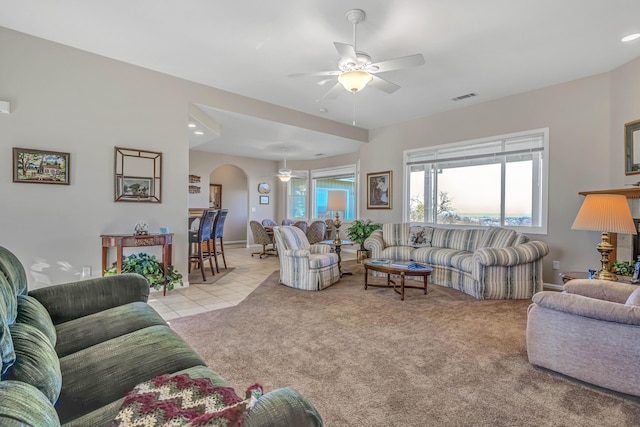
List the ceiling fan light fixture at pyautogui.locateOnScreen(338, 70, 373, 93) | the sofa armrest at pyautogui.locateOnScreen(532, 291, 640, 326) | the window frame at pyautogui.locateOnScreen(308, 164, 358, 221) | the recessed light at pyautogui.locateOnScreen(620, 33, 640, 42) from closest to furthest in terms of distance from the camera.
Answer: the sofa armrest at pyautogui.locateOnScreen(532, 291, 640, 326), the ceiling fan light fixture at pyautogui.locateOnScreen(338, 70, 373, 93), the recessed light at pyautogui.locateOnScreen(620, 33, 640, 42), the window frame at pyautogui.locateOnScreen(308, 164, 358, 221)

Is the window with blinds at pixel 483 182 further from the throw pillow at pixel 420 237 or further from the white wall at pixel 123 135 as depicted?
the throw pillow at pixel 420 237

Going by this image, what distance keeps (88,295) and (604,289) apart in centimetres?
358

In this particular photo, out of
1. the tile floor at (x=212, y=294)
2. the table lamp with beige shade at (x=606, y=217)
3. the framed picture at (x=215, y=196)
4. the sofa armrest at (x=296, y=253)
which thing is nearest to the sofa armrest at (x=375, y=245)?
the sofa armrest at (x=296, y=253)

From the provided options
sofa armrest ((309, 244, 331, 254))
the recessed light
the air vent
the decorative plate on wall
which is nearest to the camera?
the recessed light

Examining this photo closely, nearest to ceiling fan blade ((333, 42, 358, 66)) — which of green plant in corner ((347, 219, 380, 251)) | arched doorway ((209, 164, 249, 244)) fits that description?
green plant in corner ((347, 219, 380, 251))

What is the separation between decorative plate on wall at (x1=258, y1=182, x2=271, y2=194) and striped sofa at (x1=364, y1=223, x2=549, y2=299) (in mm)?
5023

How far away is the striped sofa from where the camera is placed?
3.94 metres

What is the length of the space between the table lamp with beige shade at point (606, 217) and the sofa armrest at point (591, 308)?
1.13 m

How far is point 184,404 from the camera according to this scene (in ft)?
3.13

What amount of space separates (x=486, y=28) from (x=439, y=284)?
10.9 feet

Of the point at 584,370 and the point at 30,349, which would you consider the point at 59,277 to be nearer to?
the point at 30,349

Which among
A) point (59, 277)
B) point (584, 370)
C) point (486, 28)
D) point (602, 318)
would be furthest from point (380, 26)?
point (59, 277)

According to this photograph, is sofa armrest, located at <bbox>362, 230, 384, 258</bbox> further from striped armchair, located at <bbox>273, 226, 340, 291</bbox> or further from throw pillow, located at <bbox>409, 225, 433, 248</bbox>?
striped armchair, located at <bbox>273, 226, 340, 291</bbox>

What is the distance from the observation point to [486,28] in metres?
3.02
